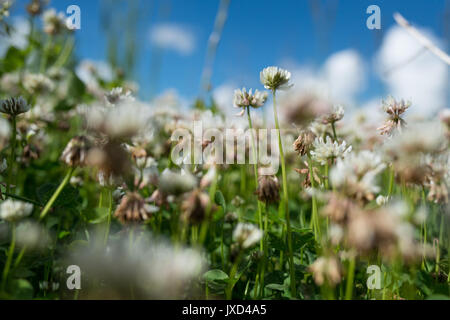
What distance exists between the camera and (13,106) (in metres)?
0.88

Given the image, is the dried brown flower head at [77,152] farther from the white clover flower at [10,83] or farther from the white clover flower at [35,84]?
the white clover flower at [10,83]

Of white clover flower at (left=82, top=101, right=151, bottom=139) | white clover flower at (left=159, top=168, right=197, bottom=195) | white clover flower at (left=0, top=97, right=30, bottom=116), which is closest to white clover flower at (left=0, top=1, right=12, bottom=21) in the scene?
white clover flower at (left=0, top=97, right=30, bottom=116)

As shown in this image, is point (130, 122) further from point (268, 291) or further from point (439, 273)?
point (439, 273)

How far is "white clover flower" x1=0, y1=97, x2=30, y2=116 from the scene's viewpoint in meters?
0.87

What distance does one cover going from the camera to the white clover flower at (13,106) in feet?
2.87

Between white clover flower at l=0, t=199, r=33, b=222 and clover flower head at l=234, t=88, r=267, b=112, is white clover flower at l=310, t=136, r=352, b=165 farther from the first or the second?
white clover flower at l=0, t=199, r=33, b=222

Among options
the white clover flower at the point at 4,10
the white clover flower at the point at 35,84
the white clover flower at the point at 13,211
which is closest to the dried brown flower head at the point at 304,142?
the white clover flower at the point at 13,211

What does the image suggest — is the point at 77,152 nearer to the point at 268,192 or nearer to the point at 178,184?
the point at 178,184

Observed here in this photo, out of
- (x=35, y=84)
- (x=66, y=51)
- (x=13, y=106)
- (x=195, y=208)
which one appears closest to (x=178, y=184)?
(x=195, y=208)

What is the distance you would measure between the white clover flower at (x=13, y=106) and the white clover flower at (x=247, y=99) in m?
0.59

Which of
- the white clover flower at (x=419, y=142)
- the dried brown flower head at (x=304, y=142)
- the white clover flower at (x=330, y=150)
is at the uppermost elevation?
the dried brown flower head at (x=304, y=142)

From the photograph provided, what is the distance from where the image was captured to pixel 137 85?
3.30 metres
